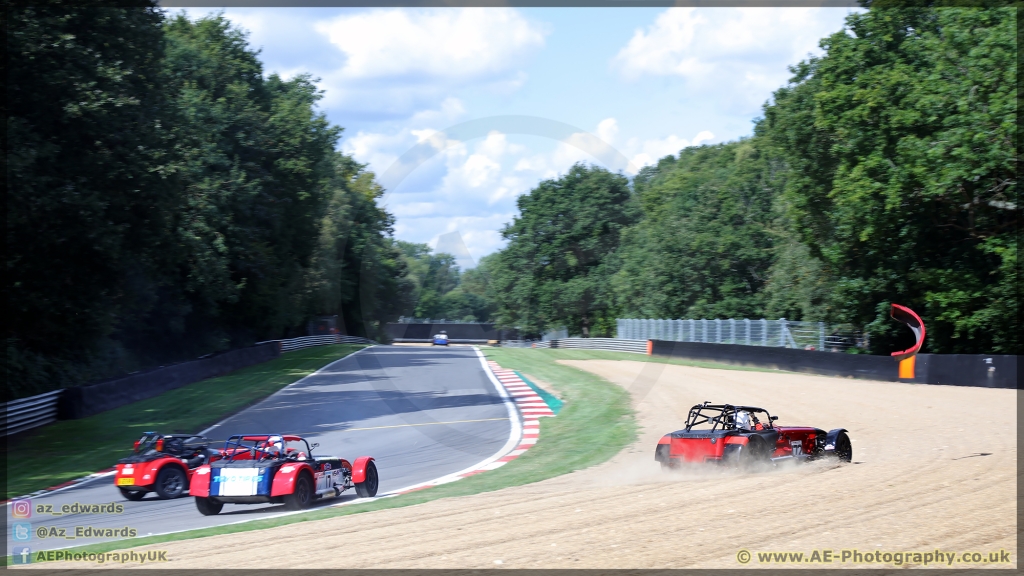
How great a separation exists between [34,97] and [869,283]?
31.1 meters

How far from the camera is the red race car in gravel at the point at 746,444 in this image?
42.8 ft

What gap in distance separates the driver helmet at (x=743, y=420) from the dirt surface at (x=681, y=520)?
3.01 feet

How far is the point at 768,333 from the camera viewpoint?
42781 millimetres

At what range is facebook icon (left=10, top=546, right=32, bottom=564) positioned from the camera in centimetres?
911

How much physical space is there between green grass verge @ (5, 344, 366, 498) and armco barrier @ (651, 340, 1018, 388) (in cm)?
2050

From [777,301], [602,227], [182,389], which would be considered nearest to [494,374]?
[182,389]

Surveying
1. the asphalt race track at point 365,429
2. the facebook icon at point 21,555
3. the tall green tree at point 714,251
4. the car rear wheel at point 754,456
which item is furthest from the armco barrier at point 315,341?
the car rear wheel at point 754,456

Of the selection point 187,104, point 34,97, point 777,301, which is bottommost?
point 777,301

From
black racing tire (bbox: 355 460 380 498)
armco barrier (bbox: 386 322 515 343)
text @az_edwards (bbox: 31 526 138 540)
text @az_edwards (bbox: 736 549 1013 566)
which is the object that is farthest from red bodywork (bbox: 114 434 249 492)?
armco barrier (bbox: 386 322 515 343)

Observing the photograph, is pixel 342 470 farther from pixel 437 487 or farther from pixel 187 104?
pixel 187 104

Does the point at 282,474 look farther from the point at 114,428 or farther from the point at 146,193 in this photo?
the point at 146,193

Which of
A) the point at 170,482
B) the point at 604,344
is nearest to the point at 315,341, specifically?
the point at 604,344

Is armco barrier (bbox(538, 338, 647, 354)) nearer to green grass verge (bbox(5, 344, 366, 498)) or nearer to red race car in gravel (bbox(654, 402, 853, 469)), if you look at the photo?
green grass verge (bbox(5, 344, 366, 498))
